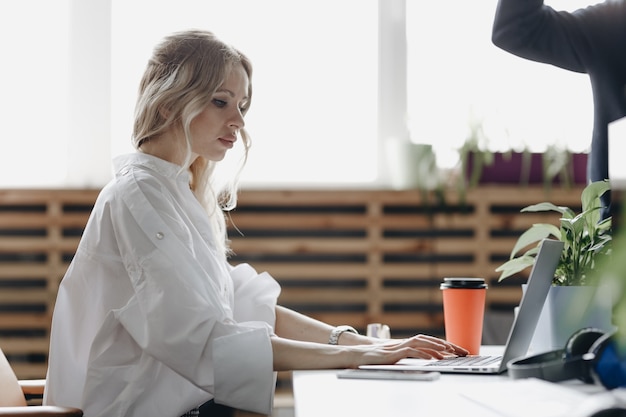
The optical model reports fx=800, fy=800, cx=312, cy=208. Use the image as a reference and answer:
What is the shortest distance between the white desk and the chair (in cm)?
42

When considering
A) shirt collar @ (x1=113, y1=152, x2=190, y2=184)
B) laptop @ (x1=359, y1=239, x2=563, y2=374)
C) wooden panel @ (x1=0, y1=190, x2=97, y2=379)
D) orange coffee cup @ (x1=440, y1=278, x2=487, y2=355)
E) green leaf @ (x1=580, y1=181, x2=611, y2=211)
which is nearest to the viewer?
laptop @ (x1=359, y1=239, x2=563, y2=374)

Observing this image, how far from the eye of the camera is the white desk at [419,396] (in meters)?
0.92

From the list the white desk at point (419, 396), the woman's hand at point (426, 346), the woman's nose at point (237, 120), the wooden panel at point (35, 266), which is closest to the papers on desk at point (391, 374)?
the white desk at point (419, 396)

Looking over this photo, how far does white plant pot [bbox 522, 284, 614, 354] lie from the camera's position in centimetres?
127

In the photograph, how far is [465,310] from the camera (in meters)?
1.53

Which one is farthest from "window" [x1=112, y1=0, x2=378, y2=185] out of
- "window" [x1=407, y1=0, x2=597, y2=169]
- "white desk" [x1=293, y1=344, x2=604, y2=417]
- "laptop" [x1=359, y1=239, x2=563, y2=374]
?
"white desk" [x1=293, y1=344, x2=604, y2=417]

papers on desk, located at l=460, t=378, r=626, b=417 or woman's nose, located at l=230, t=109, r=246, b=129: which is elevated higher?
woman's nose, located at l=230, t=109, r=246, b=129

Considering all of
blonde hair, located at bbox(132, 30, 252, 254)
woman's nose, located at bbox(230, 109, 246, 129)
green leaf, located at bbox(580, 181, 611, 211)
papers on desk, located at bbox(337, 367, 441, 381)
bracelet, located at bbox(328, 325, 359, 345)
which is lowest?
bracelet, located at bbox(328, 325, 359, 345)

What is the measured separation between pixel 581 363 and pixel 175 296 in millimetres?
716

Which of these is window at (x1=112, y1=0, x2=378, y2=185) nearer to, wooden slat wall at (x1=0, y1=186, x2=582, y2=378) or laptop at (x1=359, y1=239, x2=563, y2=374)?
wooden slat wall at (x1=0, y1=186, x2=582, y2=378)

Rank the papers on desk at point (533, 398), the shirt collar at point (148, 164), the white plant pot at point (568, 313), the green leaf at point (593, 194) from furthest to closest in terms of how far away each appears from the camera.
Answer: the shirt collar at point (148, 164), the green leaf at point (593, 194), the white plant pot at point (568, 313), the papers on desk at point (533, 398)

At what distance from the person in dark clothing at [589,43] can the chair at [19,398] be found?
1177 mm

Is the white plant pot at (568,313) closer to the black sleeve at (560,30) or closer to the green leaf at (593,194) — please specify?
the green leaf at (593,194)

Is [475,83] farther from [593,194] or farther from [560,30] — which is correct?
[593,194]
